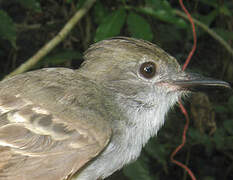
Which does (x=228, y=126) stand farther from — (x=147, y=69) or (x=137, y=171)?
(x=147, y=69)

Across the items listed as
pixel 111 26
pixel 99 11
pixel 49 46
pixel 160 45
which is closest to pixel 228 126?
pixel 160 45

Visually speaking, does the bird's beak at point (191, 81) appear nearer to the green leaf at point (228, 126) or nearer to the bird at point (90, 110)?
the bird at point (90, 110)

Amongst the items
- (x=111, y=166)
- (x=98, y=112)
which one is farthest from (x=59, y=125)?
(x=111, y=166)

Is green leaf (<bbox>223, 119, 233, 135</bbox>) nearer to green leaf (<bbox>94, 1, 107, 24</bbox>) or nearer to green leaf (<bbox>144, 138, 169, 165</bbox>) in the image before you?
green leaf (<bbox>144, 138, 169, 165</bbox>)

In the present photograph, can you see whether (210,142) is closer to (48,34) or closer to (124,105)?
(124,105)

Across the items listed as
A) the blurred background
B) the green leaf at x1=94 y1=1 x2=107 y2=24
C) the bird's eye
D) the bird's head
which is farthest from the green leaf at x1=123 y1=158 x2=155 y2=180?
the green leaf at x1=94 y1=1 x2=107 y2=24
